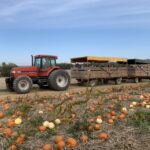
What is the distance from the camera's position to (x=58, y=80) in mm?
17859

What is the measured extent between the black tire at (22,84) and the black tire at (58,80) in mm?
1251

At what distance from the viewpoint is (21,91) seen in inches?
653

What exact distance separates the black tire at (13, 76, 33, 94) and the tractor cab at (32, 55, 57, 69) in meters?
1.23

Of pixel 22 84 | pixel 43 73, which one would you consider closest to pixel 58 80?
pixel 43 73

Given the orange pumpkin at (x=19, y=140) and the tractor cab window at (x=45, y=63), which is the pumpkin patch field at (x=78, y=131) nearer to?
the orange pumpkin at (x=19, y=140)

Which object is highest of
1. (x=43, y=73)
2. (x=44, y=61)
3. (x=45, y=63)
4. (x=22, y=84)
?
(x=44, y=61)

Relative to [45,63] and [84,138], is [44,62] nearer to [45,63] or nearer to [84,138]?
[45,63]

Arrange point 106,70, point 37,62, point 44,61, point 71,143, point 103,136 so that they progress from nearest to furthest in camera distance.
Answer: point 71,143 < point 103,136 < point 44,61 < point 37,62 < point 106,70

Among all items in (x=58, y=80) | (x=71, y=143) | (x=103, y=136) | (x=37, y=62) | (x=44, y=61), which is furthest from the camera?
(x=58, y=80)

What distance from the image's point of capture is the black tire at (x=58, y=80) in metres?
17.4

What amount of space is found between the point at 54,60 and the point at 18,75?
6.78ft

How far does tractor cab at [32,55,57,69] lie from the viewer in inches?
685

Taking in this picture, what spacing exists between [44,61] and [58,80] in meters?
1.29

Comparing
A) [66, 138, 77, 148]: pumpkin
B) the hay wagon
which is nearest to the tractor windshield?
the hay wagon
